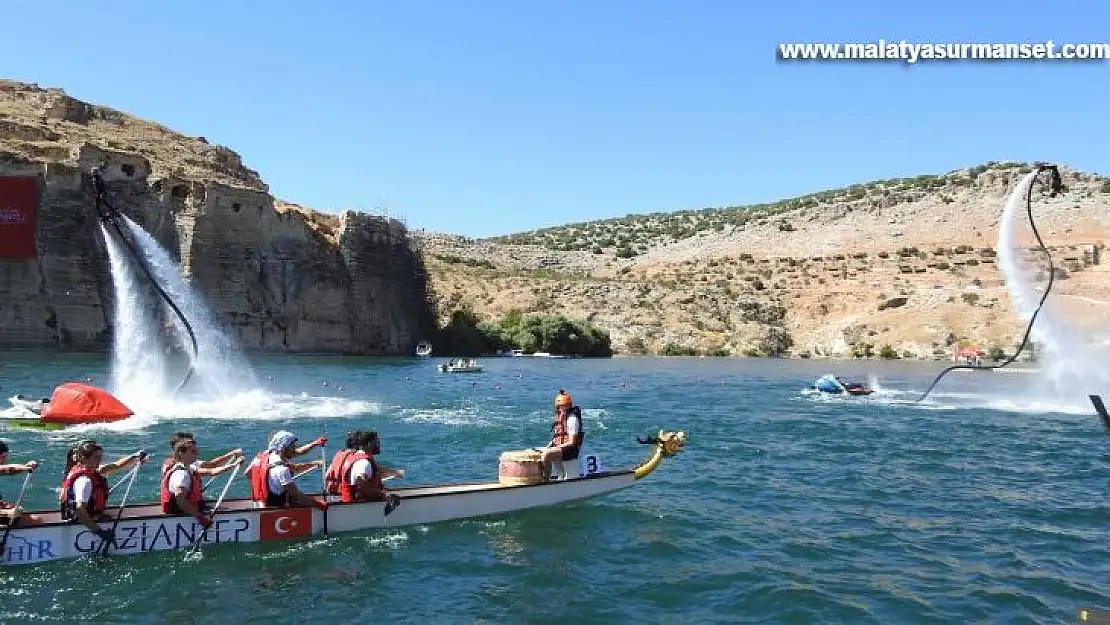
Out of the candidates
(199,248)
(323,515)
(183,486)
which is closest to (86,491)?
(183,486)

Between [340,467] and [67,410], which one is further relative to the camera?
[67,410]

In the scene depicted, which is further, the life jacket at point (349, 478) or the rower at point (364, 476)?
the life jacket at point (349, 478)

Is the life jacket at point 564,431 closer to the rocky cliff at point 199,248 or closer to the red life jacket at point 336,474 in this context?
the red life jacket at point 336,474

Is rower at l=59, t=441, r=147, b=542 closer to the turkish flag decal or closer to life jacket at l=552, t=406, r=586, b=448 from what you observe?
the turkish flag decal

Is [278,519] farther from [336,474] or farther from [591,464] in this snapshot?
[591,464]

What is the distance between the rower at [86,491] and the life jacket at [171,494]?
2.28 feet

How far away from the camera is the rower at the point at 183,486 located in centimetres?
1226

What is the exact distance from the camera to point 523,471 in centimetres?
1575

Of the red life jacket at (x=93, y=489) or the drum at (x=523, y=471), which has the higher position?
the red life jacket at (x=93, y=489)

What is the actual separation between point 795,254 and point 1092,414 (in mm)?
80489

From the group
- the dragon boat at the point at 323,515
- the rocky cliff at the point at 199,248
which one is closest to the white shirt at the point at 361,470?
the dragon boat at the point at 323,515

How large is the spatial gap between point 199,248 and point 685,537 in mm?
52731

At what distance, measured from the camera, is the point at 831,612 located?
1095cm

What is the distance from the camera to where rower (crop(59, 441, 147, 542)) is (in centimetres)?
1173
